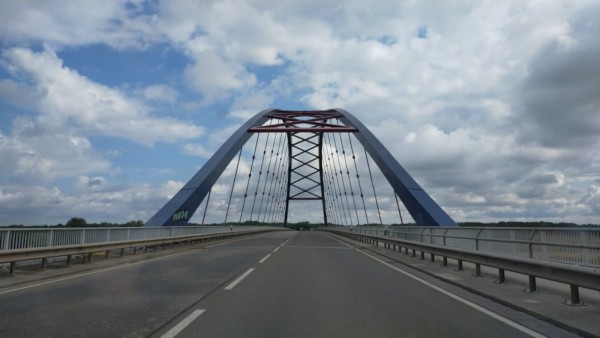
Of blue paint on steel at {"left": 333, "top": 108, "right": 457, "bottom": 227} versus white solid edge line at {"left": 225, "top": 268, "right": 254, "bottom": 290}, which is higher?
blue paint on steel at {"left": 333, "top": 108, "right": 457, "bottom": 227}

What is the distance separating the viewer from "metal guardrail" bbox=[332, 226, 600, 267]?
8.99 metres

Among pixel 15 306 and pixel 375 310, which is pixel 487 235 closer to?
pixel 375 310

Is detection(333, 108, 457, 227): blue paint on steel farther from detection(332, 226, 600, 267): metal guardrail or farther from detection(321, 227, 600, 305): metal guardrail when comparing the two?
detection(321, 227, 600, 305): metal guardrail

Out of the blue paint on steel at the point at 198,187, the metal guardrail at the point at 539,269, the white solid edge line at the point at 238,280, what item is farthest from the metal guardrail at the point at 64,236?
the metal guardrail at the point at 539,269

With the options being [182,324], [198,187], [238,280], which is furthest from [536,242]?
[198,187]

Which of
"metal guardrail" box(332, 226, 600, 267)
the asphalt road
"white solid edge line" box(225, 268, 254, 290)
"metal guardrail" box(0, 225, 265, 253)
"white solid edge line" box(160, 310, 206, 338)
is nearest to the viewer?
"white solid edge line" box(160, 310, 206, 338)

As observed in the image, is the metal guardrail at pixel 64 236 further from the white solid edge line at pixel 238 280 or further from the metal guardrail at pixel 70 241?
the white solid edge line at pixel 238 280

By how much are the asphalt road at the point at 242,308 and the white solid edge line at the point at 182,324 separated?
0.04 feet

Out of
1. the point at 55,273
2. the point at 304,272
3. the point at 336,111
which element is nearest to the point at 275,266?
the point at 304,272

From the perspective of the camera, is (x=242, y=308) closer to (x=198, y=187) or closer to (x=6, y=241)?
(x=6, y=241)

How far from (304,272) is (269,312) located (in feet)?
20.4

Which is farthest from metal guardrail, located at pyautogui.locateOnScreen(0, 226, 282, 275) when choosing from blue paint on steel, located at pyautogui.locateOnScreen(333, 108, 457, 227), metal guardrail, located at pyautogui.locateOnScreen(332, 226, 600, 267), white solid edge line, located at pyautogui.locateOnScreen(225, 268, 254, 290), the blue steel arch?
blue paint on steel, located at pyautogui.locateOnScreen(333, 108, 457, 227)

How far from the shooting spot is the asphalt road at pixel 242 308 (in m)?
6.64

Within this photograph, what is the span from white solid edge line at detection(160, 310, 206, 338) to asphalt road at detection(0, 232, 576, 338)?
12 millimetres
